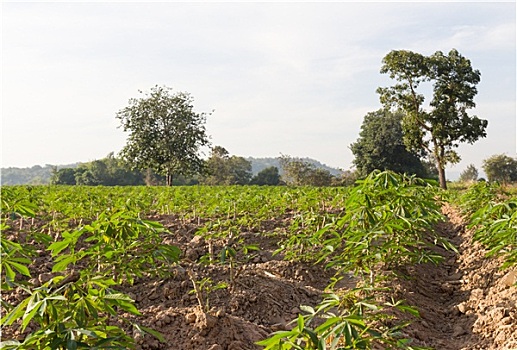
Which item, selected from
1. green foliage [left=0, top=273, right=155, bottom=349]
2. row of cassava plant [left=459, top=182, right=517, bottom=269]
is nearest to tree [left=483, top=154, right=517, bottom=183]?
row of cassava plant [left=459, top=182, right=517, bottom=269]

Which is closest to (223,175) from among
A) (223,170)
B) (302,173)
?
(223,170)

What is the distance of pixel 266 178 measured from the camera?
203ft

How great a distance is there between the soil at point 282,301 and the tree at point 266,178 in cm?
5405

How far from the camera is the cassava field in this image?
203cm

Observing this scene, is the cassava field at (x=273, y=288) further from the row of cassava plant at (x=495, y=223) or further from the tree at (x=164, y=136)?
the tree at (x=164, y=136)

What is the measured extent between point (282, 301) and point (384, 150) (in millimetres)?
39475

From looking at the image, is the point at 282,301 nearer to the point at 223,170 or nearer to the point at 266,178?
the point at 223,170

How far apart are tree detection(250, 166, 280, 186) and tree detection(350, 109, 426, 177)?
60.0 ft

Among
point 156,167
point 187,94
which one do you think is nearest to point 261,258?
point 156,167

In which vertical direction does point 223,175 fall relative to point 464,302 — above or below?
above

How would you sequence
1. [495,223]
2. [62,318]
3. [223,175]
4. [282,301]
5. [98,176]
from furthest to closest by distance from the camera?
[98,176] → [223,175] → [282,301] → [495,223] → [62,318]

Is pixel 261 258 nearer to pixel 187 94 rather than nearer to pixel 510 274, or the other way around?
pixel 510 274

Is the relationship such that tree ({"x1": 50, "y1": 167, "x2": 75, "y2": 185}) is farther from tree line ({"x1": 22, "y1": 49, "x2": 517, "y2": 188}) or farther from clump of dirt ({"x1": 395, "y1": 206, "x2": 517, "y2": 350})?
clump of dirt ({"x1": 395, "y1": 206, "x2": 517, "y2": 350})

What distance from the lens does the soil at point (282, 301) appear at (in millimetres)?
3416
